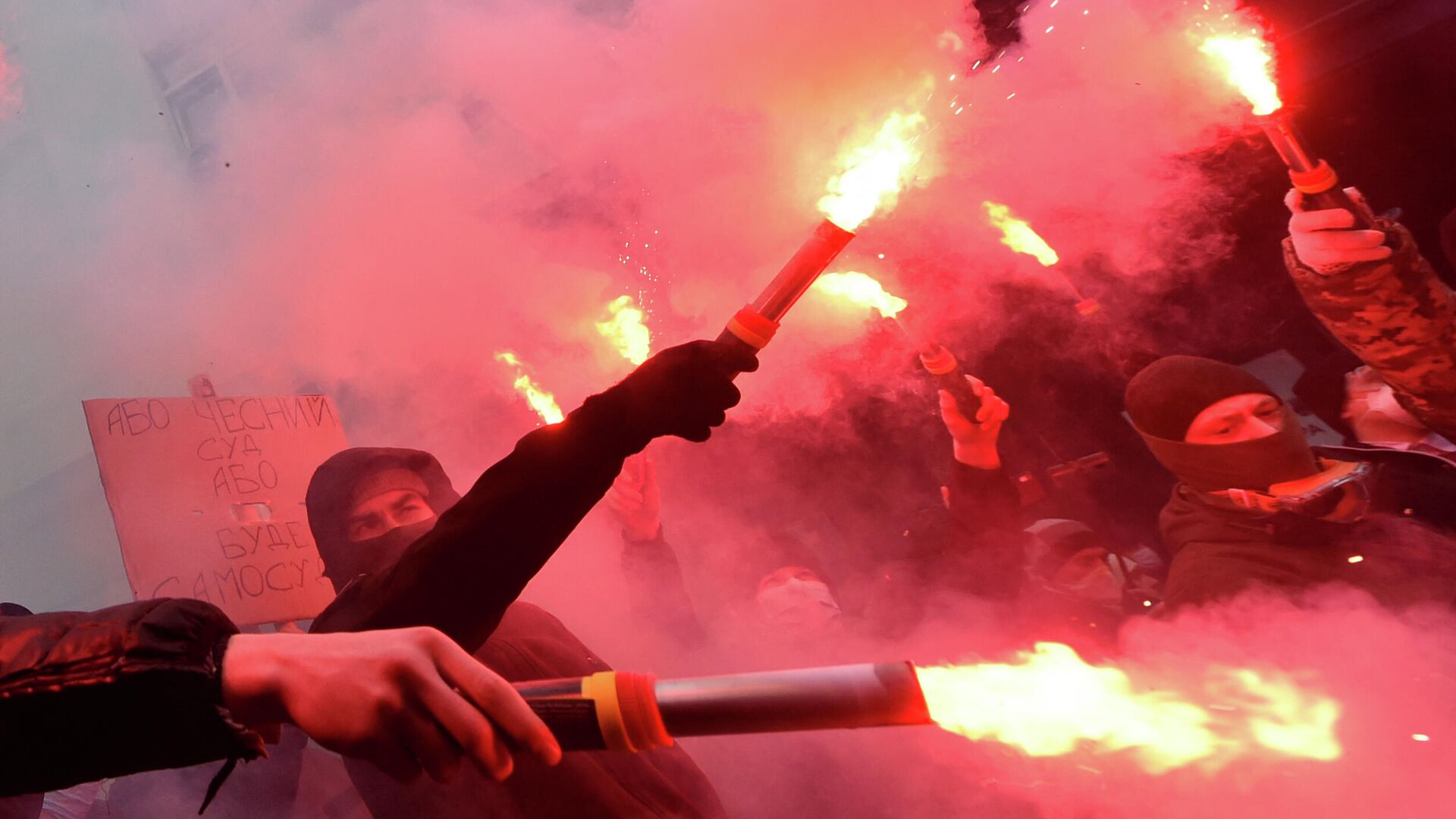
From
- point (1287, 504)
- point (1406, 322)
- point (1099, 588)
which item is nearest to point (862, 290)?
point (1099, 588)

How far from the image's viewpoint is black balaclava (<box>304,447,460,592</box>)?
235cm

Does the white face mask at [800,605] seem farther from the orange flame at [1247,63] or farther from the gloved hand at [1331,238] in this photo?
the orange flame at [1247,63]

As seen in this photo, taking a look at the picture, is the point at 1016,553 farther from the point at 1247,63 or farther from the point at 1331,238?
the point at 1247,63

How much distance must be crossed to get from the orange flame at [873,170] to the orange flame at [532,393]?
1452mm

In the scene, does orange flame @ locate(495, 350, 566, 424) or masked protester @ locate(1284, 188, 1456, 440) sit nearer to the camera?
masked protester @ locate(1284, 188, 1456, 440)

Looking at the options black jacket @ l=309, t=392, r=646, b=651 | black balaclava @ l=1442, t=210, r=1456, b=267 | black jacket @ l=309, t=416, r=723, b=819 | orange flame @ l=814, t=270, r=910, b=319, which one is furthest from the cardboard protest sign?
black balaclava @ l=1442, t=210, r=1456, b=267

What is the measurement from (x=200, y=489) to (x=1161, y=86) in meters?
3.77

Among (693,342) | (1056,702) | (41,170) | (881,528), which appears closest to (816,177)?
(881,528)

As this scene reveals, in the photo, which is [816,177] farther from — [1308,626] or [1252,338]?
[1308,626]

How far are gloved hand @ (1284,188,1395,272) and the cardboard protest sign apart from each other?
360cm

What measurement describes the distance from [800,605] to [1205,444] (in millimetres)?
1617

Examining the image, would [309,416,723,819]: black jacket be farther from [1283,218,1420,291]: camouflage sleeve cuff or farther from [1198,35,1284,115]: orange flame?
[1198,35,1284,115]: orange flame

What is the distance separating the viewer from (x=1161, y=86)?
276cm

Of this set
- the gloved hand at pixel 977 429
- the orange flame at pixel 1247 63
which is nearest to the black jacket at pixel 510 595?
the gloved hand at pixel 977 429
